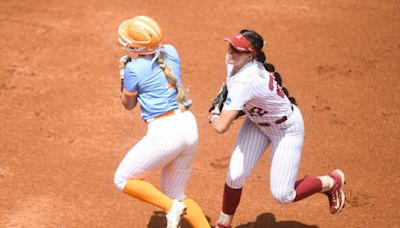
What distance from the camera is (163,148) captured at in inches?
202

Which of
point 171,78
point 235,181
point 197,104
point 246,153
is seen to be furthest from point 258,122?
point 197,104

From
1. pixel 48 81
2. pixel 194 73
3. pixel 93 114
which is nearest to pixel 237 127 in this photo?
pixel 194 73

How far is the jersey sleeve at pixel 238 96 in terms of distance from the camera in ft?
16.7

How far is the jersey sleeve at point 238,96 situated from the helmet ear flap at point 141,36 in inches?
29.2

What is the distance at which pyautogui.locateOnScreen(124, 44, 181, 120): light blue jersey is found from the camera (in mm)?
5078

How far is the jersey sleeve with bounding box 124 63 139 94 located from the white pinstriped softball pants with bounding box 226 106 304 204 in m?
1.15

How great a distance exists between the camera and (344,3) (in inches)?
420

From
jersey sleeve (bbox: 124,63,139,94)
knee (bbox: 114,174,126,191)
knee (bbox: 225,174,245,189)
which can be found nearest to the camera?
jersey sleeve (bbox: 124,63,139,94)

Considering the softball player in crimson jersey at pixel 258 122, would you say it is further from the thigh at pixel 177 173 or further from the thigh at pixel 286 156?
the thigh at pixel 177 173

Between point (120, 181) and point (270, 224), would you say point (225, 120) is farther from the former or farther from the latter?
point (270, 224)

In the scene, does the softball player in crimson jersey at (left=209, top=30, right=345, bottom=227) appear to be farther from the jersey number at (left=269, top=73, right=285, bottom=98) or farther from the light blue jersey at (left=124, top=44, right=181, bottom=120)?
the light blue jersey at (left=124, top=44, right=181, bottom=120)

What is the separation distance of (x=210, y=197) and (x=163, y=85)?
6.25ft

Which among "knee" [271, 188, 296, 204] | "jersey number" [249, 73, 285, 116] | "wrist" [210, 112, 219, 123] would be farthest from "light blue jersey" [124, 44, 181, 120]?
"knee" [271, 188, 296, 204]

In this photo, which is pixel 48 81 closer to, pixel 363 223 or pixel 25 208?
pixel 25 208
